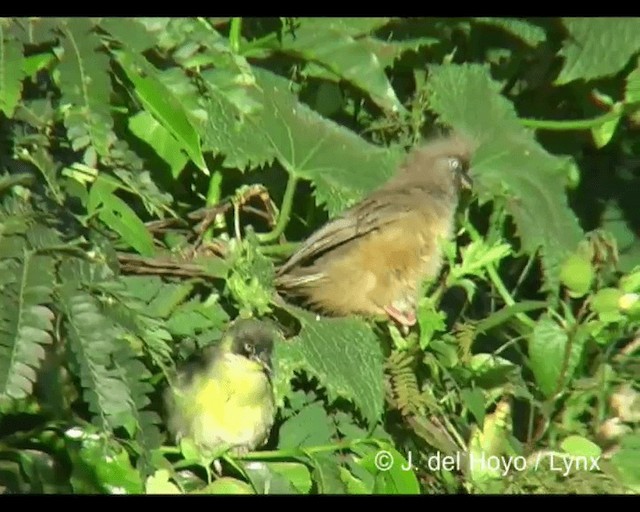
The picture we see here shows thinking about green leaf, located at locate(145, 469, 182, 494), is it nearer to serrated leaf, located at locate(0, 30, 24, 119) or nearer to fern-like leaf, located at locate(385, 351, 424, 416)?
fern-like leaf, located at locate(385, 351, 424, 416)

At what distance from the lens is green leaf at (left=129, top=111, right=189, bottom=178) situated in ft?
4.41

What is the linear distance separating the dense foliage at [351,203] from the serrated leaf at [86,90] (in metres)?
0.09

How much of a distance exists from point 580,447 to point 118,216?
616 mm

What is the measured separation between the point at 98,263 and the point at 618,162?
65cm

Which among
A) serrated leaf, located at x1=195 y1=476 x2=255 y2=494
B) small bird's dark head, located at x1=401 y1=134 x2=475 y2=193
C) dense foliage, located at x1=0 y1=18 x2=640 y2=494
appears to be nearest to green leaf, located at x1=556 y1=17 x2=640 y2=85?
dense foliage, located at x1=0 y1=18 x2=640 y2=494

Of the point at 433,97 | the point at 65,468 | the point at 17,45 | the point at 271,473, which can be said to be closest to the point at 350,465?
the point at 271,473

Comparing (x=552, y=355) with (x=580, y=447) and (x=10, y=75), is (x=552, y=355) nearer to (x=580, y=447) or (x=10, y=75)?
(x=580, y=447)

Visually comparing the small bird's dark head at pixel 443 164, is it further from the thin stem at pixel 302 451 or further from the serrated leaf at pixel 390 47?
the thin stem at pixel 302 451

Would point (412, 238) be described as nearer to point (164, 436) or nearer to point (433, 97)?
point (433, 97)

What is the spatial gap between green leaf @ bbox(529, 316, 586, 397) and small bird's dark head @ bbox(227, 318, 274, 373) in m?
0.32

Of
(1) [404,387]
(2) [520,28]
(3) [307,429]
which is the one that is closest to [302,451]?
(3) [307,429]

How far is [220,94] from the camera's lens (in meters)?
1.30

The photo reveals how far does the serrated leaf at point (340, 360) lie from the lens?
1.40 meters

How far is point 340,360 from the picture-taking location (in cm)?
141
